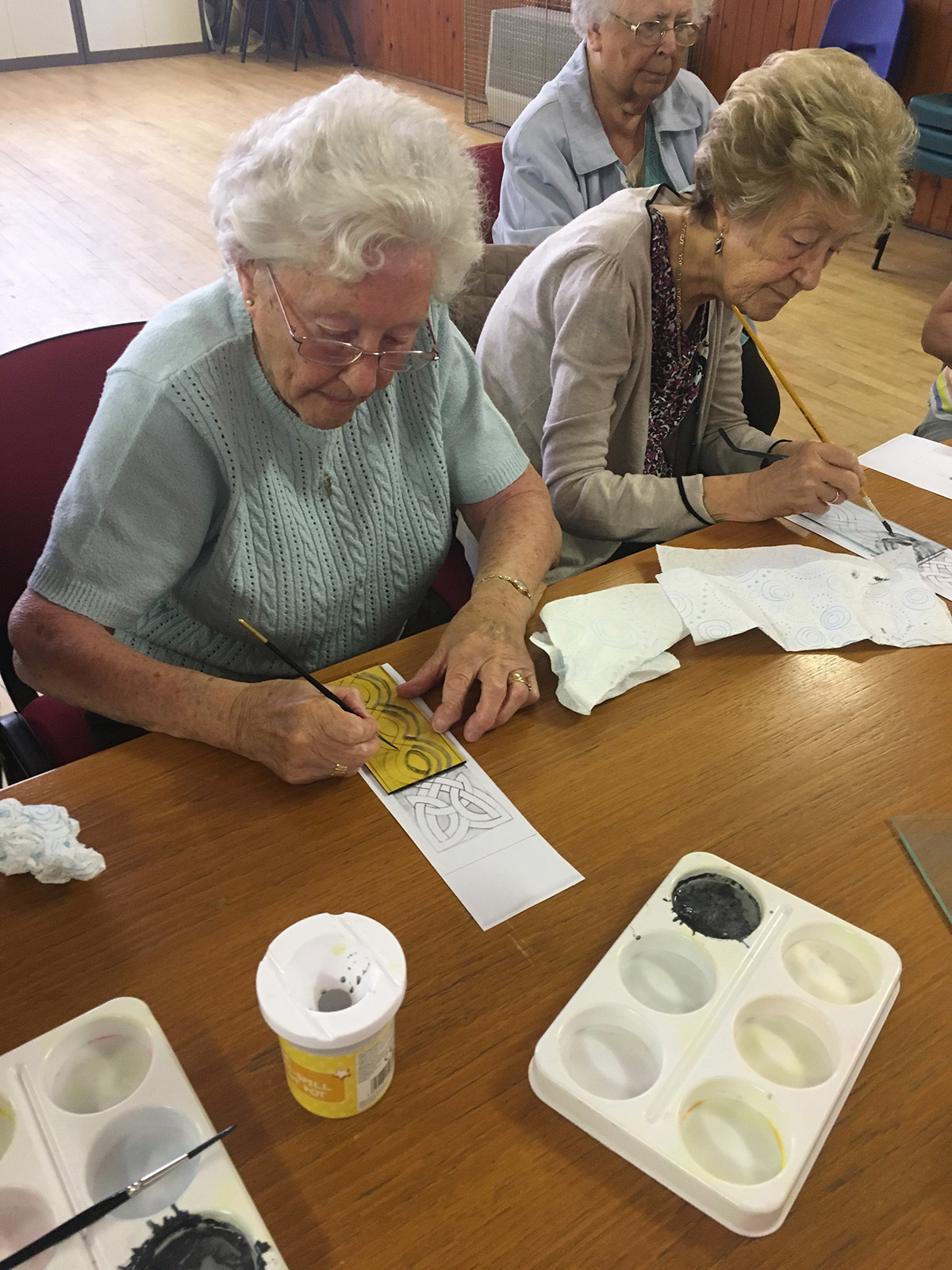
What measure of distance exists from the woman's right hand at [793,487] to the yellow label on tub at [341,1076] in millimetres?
991

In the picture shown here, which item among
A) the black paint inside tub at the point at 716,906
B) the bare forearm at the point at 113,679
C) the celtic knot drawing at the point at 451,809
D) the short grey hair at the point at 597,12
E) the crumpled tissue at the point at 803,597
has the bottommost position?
the crumpled tissue at the point at 803,597

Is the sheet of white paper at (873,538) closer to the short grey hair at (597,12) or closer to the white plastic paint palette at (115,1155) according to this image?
the white plastic paint palette at (115,1155)

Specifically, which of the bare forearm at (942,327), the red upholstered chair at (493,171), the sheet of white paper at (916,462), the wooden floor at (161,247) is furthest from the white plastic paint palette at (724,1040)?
the wooden floor at (161,247)

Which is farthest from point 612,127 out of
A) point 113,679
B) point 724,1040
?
point 724,1040

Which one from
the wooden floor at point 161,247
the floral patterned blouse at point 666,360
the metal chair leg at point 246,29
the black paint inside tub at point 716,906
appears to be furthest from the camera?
the metal chair leg at point 246,29

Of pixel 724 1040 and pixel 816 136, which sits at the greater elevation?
pixel 816 136

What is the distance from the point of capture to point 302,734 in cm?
95

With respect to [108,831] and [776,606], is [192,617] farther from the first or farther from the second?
[776,606]

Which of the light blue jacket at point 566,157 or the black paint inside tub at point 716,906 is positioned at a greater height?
the light blue jacket at point 566,157

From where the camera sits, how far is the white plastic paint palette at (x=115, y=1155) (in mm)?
606

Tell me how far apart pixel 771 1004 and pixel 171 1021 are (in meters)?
0.45


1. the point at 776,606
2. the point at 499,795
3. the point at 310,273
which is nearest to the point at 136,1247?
the point at 499,795

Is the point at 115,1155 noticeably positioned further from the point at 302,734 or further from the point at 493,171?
the point at 493,171

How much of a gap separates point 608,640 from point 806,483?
17.8 inches
